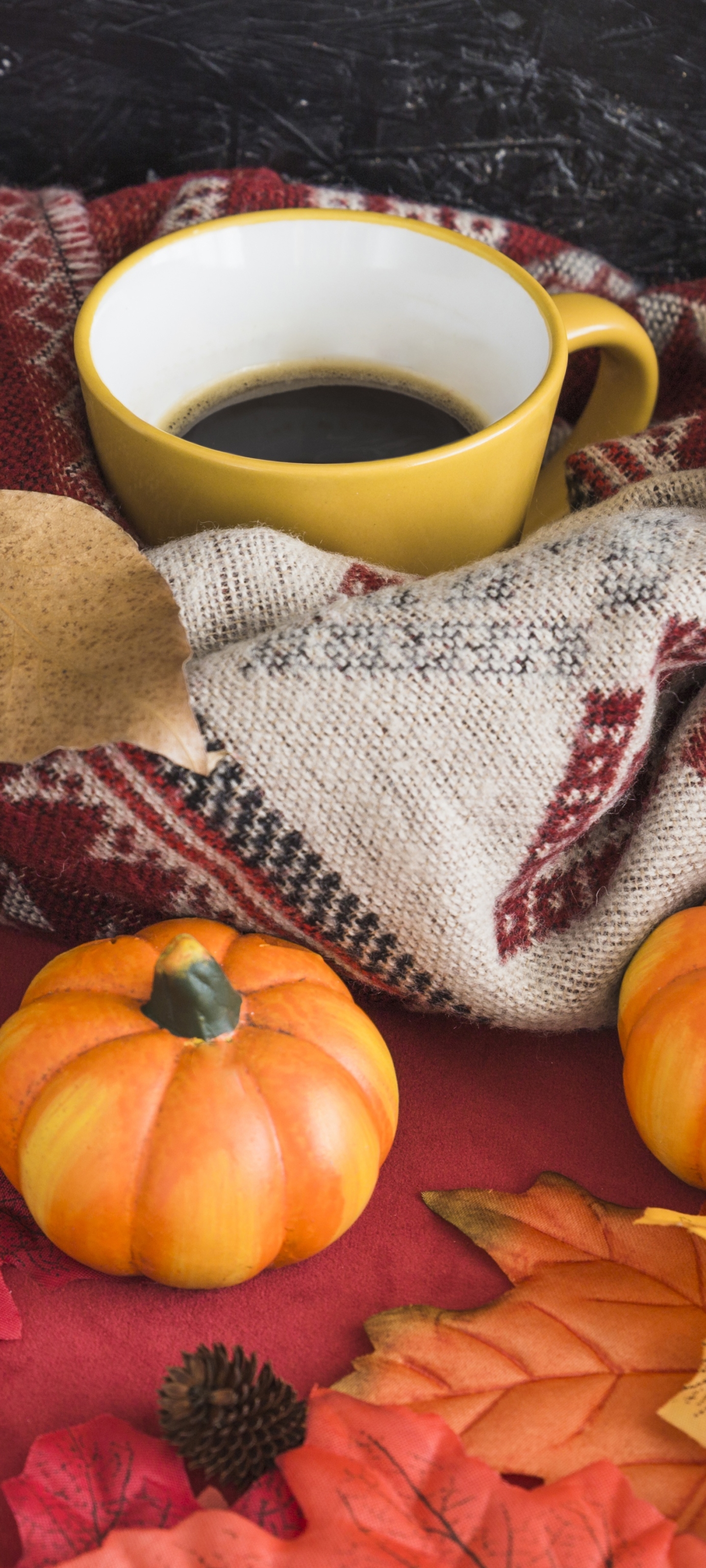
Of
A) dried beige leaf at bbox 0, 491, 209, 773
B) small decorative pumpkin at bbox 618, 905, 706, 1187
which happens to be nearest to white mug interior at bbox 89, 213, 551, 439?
dried beige leaf at bbox 0, 491, 209, 773

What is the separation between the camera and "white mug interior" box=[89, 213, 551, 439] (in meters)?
0.61

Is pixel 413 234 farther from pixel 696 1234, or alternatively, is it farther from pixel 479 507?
pixel 696 1234

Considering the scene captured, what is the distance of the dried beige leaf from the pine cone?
0.19 meters

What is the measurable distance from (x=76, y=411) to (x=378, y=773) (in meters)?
0.29

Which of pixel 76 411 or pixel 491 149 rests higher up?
pixel 491 149

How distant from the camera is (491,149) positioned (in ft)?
2.45

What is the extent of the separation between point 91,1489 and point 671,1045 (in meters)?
0.25

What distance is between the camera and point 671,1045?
1.53ft

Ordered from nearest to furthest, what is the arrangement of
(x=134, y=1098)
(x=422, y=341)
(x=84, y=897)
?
(x=134, y=1098) → (x=84, y=897) → (x=422, y=341)

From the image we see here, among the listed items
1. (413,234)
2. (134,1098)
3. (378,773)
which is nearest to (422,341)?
(413,234)

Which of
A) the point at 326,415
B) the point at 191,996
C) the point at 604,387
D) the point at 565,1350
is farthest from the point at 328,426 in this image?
the point at 565,1350

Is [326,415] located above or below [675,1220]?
above

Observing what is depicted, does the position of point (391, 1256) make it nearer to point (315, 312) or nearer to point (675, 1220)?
point (675, 1220)

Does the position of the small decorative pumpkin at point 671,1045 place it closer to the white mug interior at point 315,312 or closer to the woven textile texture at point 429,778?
the woven textile texture at point 429,778
